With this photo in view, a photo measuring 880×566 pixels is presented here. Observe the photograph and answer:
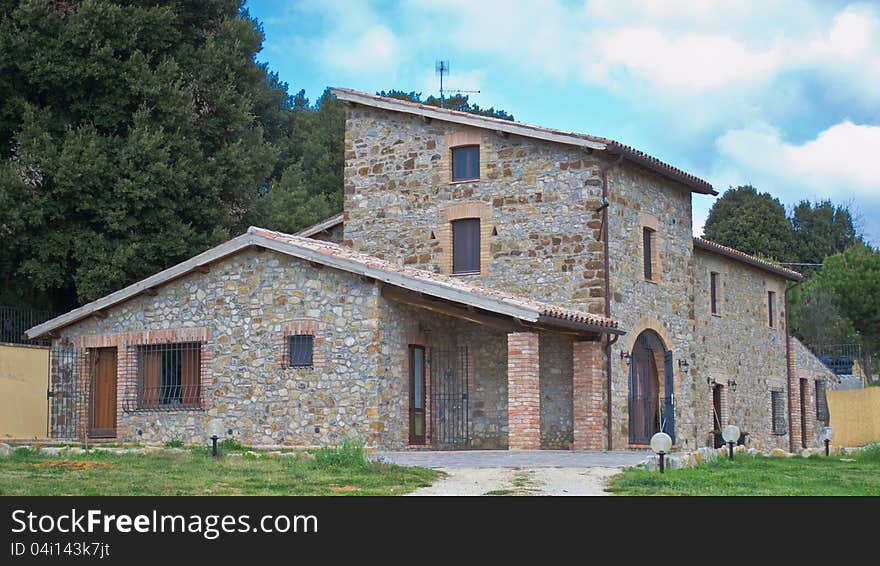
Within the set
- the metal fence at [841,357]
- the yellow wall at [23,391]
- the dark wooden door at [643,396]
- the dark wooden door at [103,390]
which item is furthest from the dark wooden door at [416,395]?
the metal fence at [841,357]

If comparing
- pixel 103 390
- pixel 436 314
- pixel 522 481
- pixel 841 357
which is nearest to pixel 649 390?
pixel 436 314

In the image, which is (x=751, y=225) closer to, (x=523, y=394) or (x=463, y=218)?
(x=463, y=218)

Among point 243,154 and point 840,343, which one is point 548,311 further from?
point 840,343

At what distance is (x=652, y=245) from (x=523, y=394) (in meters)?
6.59

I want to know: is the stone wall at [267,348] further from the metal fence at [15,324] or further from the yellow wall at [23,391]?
the metal fence at [15,324]

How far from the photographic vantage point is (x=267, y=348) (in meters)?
21.6

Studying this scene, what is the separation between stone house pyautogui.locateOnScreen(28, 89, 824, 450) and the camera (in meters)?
20.8

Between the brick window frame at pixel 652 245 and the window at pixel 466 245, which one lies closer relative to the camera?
the window at pixel 466 245

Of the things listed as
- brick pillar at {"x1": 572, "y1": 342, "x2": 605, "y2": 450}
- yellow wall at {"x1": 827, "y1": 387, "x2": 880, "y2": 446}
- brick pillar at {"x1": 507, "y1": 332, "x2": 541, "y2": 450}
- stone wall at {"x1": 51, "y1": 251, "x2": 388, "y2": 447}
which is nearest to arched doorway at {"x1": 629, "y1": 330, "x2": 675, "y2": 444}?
brick pillar at {"x1": 572, "y1": 342, "x2": 605, "y2": 450}

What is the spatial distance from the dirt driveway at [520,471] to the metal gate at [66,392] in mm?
8672

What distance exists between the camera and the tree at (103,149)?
26.0 m

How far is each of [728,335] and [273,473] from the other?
1863 centimetres
